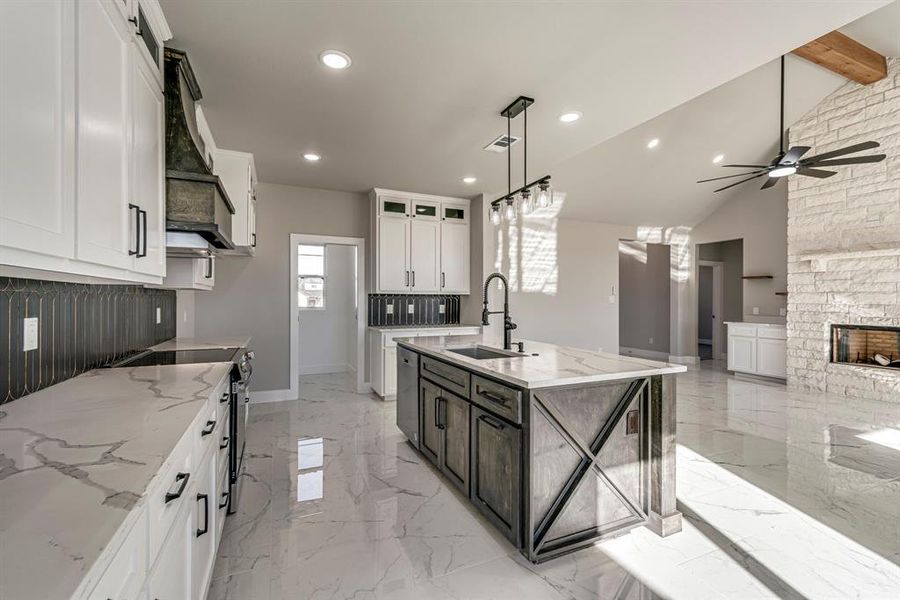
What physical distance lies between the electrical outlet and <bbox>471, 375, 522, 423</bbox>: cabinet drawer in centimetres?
191

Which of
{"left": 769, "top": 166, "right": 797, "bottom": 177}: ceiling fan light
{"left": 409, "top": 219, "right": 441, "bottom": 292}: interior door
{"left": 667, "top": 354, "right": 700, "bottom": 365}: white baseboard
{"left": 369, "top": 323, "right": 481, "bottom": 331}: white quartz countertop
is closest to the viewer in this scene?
{"left": 769, "top": 166, "right": 797, "bottom": 177}: ceiling fan light

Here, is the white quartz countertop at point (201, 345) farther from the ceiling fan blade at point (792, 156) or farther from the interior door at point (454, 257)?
the ceiling fan blade at point (792, 156)

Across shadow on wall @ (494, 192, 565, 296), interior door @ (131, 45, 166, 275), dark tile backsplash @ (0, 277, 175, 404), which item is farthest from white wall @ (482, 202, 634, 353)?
interior door @ (131, 45, 166, 275)

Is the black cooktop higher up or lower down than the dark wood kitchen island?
higher up

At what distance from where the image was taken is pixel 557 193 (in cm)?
623

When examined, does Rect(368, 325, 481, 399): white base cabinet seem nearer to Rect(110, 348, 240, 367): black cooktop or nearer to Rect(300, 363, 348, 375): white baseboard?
Rect(300, 363, 348, 375): white baseboard

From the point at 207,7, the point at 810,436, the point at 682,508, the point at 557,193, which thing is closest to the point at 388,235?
the point at 557,193

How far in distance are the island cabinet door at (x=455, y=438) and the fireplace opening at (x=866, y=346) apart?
5.66m

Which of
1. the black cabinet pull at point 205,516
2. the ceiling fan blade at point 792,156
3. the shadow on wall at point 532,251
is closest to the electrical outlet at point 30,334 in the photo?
the black cabinet pull at point 205,516

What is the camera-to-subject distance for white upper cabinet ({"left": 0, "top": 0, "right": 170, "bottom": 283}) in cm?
90

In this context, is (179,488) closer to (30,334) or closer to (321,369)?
(30,334)

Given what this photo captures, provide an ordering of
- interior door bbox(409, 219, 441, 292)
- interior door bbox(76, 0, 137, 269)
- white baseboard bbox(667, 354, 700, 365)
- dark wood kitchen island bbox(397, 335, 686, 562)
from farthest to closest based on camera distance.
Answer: white baseboard bbox(667, 354, 700, 365)
interior door bbox(409, 219, 441, 292)
dark wood kitchen island bbox(397, 335, 686, 562)
interior door bbox(76, 0, 137, 269)

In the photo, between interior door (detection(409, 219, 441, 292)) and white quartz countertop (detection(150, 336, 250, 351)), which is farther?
interior door (detection(409, 219, 441, 292))

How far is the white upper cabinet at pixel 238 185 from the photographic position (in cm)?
366
